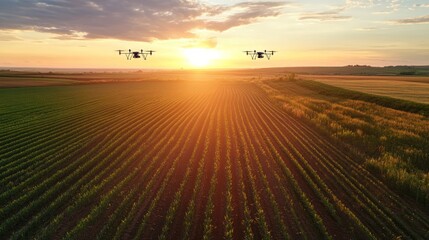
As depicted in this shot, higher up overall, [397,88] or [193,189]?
[397,88]

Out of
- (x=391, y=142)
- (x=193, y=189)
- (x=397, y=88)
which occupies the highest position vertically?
(x=397, y=88)

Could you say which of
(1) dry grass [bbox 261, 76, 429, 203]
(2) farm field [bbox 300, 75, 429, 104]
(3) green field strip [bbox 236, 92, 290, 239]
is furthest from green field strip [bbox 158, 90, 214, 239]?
(2) farm field [bbox 300, 75, 429, 104]

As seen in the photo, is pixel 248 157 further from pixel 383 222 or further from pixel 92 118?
pixel 92 118

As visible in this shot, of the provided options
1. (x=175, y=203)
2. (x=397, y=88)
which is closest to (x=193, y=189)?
(x=175, y=203)

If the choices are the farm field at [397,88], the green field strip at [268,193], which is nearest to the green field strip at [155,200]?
the green field strip at [268,193]

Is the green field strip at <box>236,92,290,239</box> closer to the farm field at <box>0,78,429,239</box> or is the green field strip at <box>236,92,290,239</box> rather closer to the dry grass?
the farm field at <box>0,78,429,239</box>

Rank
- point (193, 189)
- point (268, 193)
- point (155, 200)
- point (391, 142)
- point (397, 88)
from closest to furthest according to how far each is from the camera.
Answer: point (155, 200) → point (268, 193) → point (193, 189) → point (391, 142) → point (397, 88)

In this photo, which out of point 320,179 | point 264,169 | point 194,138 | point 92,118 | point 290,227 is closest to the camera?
point 290,227

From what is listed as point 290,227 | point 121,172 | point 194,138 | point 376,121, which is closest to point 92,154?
point 121,172

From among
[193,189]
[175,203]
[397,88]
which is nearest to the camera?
[175,203]

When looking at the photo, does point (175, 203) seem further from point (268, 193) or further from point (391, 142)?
point (391, 142)
